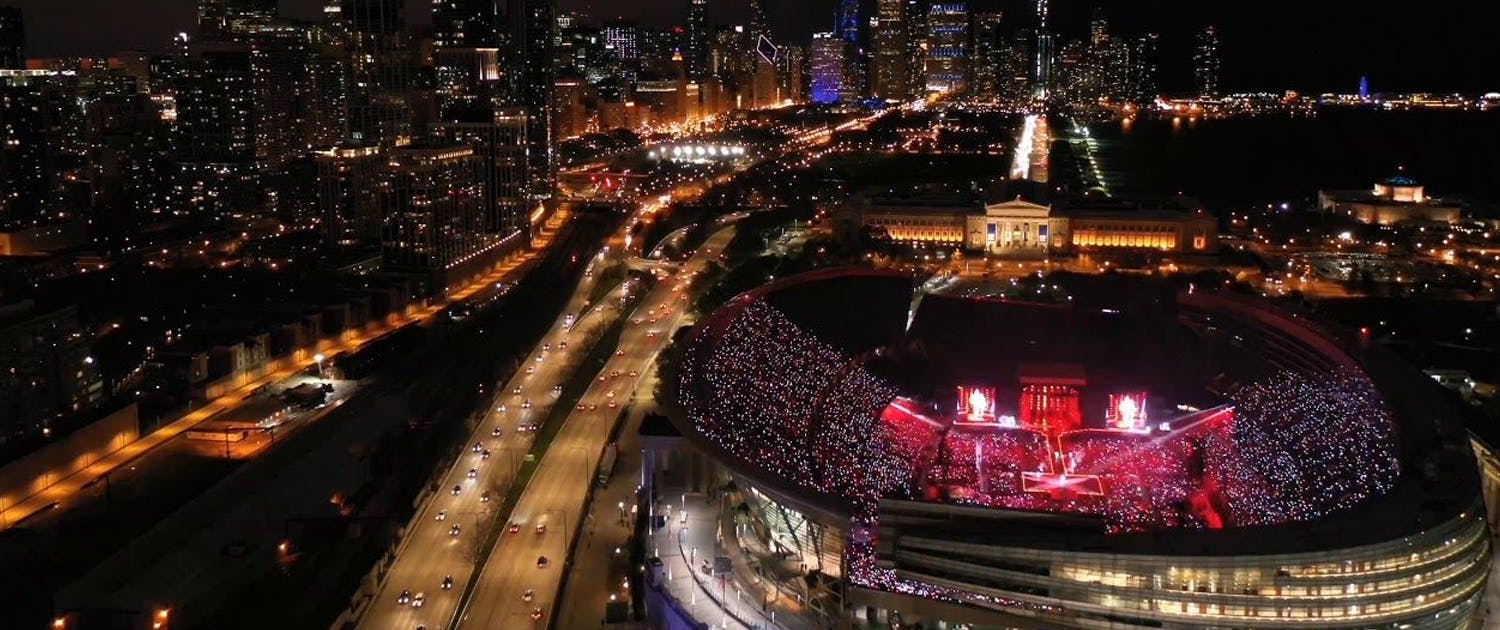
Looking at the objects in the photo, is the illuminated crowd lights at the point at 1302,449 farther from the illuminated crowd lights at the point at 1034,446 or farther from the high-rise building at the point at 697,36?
the high-rise building at the point at 697,36

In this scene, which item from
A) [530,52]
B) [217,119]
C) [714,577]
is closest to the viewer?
[714,577]

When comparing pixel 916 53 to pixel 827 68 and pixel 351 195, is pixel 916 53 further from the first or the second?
pixel 351 195

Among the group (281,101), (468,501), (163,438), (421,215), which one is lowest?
(468,501)

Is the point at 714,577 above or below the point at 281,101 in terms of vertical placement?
below

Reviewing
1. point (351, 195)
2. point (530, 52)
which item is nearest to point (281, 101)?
point (530, 52)

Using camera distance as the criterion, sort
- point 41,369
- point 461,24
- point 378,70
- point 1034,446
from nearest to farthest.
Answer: point 1034,446 → point 41,369 → point 378,70 → point 461,24

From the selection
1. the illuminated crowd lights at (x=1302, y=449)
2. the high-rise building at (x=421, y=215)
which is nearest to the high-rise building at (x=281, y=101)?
the high-rise building at (x=421, y=215)

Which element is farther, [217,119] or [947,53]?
[947,53]

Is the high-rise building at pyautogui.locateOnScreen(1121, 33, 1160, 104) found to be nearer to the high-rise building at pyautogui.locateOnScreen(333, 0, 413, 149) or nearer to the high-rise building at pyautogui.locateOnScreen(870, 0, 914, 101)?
the high-rise building at pyautogui.locateOnScreen(870, 0, 914, 101)
